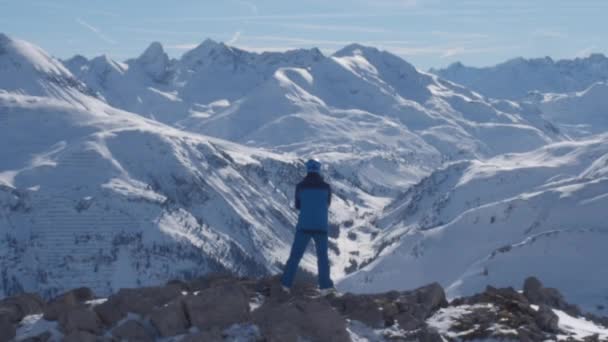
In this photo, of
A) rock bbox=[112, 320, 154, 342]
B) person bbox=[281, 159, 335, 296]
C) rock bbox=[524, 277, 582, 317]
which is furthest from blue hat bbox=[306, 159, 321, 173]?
rock bbox=[524, 277, 582, 317]

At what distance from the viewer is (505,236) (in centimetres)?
10512

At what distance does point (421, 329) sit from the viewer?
2188 cm

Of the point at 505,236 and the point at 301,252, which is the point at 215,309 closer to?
the point at 301,252

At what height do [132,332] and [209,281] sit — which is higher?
[209,281]

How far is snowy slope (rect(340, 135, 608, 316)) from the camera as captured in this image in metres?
71.2

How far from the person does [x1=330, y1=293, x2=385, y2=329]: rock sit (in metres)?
1.57

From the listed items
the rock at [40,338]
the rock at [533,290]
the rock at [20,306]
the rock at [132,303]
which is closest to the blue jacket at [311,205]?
the rock at [132,303]

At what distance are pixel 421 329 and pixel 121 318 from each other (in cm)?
756

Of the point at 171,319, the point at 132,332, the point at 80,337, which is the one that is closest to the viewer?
the point at 80,337

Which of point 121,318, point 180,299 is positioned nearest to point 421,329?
point 180,299

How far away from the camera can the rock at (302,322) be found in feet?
66.9


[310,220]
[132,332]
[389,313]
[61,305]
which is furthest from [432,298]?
[61,305]

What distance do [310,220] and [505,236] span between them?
274 ft

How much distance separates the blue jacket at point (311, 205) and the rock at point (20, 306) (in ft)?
25.4
